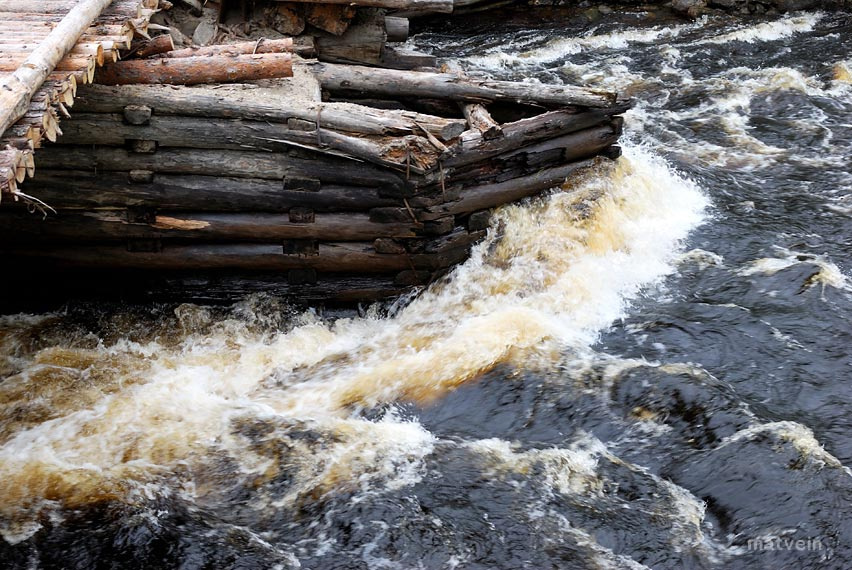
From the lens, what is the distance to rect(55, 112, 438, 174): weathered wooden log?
7.48 m

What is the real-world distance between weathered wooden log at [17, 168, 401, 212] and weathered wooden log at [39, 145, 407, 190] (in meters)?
0.06

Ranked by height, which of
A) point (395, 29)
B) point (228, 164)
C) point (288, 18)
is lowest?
point (228, 164)

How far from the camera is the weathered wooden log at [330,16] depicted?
32.1ft

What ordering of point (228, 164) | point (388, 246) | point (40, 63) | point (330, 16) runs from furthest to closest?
point (330, 16) → point (388, 246) → point (228, 164) → point (40, 63)

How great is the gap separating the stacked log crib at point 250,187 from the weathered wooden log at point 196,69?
1 cm

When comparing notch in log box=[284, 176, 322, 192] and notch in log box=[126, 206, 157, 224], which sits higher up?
notch in log box=[284, 176, 322, 192]

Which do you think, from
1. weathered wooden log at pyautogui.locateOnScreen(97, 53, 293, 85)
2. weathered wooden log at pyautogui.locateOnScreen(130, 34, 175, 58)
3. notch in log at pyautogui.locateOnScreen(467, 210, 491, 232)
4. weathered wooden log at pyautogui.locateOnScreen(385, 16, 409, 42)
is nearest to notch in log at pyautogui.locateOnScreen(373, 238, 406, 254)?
notch in log at pyautogui.locateOnScreen(467, 210, 491, 232)

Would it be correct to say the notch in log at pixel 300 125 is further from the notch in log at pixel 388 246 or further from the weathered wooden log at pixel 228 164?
the notch in log at pixel 388 246

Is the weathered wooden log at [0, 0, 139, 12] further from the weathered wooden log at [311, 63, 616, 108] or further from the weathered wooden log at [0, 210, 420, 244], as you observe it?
the weathered wooden log at [311, 63, 616, 108]

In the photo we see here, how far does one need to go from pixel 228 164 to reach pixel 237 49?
133 centimetres

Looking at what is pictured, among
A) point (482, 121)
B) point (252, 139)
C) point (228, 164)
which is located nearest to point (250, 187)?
point (228, 164)

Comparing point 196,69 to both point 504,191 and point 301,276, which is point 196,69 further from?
point 504,191

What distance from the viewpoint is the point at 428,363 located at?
7.64 metres

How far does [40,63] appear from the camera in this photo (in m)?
5.82
